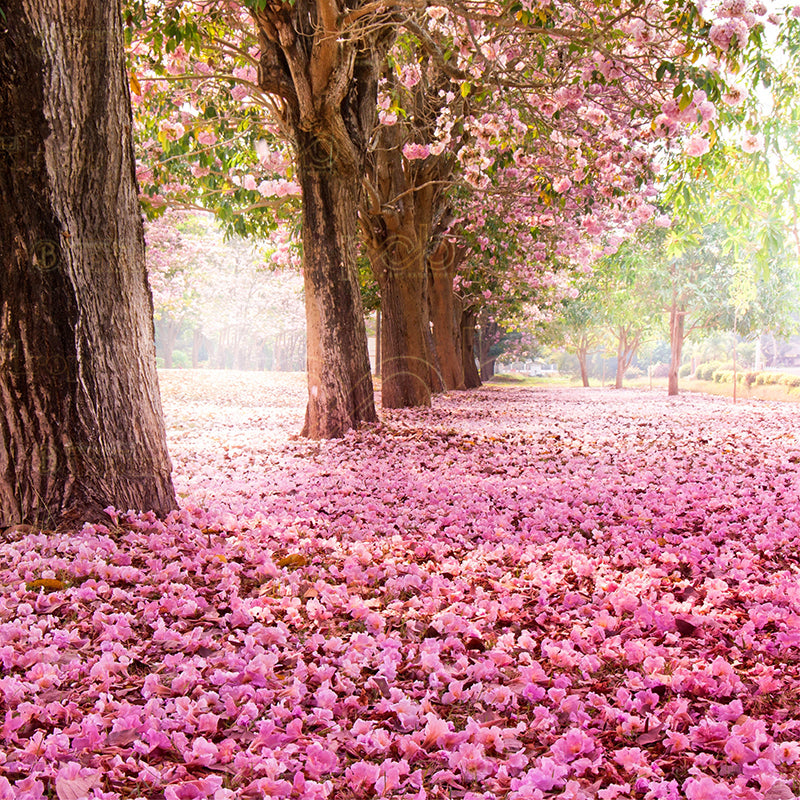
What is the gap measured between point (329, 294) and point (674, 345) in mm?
19056

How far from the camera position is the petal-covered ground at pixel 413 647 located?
1821 mm

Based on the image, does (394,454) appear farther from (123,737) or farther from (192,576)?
(123,737)

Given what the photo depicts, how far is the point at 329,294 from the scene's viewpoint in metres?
7.46

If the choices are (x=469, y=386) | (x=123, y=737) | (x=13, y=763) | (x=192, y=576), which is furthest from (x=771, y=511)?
(x=469, y=386)

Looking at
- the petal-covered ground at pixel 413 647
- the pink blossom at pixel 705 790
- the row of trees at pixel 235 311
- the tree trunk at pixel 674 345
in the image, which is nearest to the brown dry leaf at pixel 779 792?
the petal-covered ground at pixel 413 647

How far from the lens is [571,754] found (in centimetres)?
190

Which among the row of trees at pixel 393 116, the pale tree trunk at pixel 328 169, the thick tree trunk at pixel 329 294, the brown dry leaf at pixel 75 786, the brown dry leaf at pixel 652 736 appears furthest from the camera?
the thick tree trunk at pixel 329 294

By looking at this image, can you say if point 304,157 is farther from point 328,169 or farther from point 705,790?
point 705,790

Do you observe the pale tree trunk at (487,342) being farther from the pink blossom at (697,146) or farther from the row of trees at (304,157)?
the pink blossom at (697,146)

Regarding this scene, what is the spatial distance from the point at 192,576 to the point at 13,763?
1.46m

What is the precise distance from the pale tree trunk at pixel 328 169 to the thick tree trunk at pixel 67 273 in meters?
3.54

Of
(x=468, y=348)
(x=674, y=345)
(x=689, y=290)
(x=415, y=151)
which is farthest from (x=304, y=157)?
(x=689, y=290)

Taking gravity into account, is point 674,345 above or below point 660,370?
above

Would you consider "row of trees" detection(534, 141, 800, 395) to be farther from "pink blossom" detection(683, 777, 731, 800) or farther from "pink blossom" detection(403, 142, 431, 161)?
"pink blossom" detection(683, 777, 731, 800)
